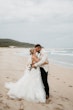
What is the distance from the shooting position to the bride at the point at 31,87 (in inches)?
277

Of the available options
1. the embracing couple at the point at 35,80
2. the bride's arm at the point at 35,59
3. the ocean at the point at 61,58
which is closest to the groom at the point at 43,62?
the embracing couple at the point at 35,80

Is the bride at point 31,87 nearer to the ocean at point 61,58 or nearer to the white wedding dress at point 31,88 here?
the white wedding dress at point 31,88

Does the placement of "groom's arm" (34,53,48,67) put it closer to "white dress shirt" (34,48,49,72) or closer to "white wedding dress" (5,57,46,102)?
"white dress shirt" (34,48,49,72)

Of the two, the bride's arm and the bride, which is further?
the bride's arm

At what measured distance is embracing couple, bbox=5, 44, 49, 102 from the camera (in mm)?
7090

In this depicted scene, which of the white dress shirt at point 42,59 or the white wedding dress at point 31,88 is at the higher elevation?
the white dress shirt at point 42,59

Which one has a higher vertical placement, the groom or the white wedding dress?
the groom

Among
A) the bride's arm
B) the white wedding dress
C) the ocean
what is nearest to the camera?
the white wedding dress

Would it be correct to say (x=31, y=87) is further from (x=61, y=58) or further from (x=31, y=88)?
(x=61, y=58)

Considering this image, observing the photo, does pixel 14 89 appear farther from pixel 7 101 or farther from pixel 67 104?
pixel 67 104

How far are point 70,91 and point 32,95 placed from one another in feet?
7.45

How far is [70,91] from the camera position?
877 centimetres

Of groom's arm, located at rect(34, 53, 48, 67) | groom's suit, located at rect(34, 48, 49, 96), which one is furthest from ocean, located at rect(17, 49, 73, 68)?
groom's arm, located at rect(34, 53, 48, 67)

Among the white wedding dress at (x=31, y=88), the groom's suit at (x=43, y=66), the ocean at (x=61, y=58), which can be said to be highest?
the groom's suit at (x=43, y=66)
